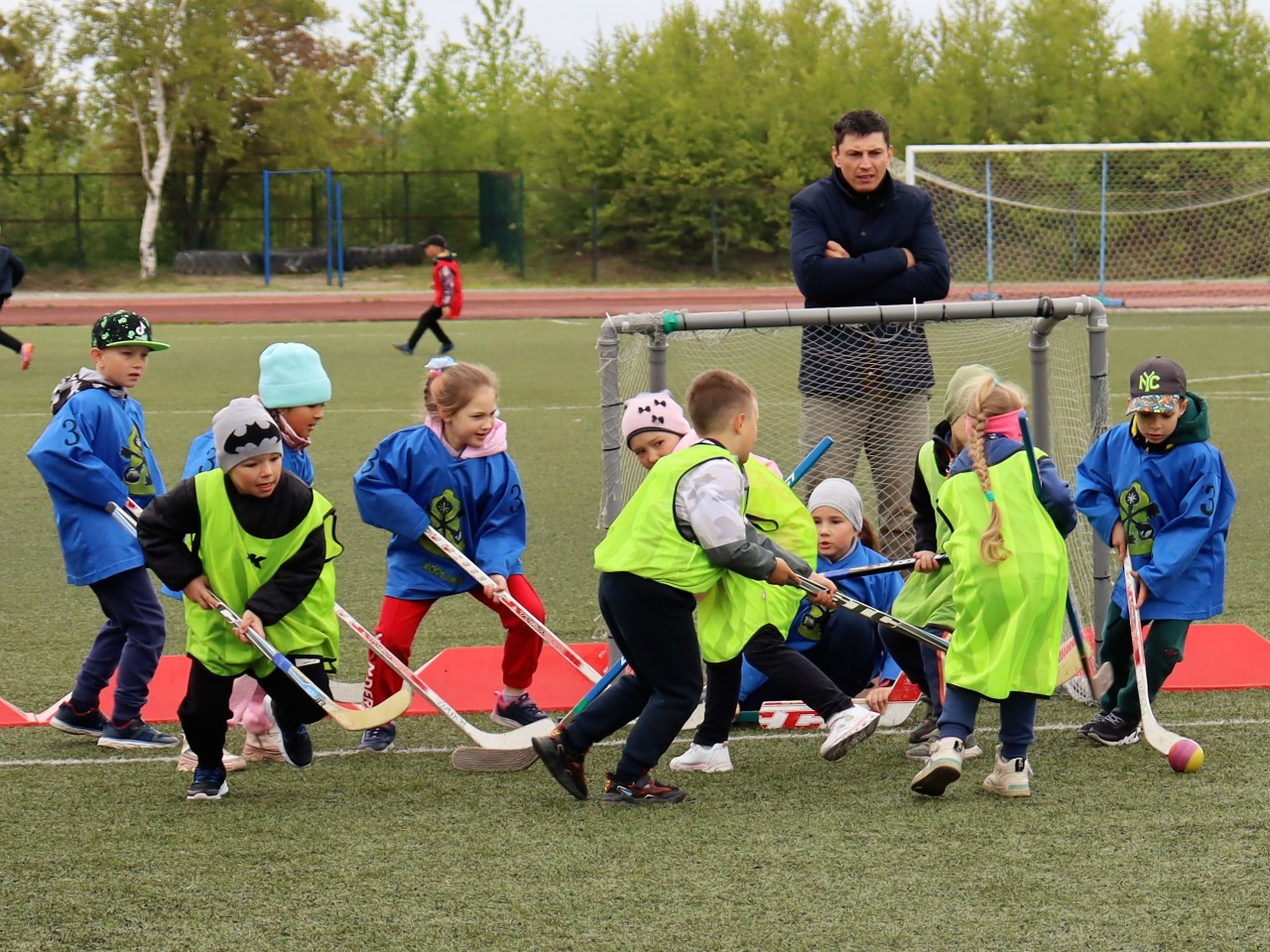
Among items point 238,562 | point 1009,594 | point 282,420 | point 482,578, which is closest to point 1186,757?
point 1009,594

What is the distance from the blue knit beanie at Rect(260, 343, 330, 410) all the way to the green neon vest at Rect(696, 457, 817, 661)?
4.05ft

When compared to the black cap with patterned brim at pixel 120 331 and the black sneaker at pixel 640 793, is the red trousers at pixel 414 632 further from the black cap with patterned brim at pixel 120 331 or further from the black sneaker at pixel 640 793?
the black cap with patterned brim at pixel 120 331

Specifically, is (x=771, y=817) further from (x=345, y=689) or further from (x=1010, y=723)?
(x=345, y=689)

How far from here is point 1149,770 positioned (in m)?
4.35

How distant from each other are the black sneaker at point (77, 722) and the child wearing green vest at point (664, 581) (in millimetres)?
1500

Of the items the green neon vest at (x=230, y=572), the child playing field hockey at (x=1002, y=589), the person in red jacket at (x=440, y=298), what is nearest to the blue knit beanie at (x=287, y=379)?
the green neon vest at (x=230, y=572)

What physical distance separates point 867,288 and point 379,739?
7.55 ft

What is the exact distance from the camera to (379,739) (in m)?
4.78

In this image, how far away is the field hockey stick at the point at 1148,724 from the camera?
427 cm

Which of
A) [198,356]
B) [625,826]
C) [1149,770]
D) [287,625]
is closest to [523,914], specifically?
[625,826]

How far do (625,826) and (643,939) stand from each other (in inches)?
28.9

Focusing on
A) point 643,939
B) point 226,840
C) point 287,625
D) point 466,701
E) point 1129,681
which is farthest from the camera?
point 466,701

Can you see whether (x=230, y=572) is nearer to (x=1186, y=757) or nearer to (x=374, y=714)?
(x=374, y=714)

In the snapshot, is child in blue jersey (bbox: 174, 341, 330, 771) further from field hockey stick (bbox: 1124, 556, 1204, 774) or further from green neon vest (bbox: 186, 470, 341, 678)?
field hockey stick (bbox: 1124, 556, 1204, 774)
